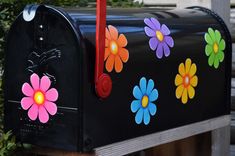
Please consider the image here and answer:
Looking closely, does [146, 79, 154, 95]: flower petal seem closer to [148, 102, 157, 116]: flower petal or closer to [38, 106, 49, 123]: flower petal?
[148, 102, 157, 116]: flower petal

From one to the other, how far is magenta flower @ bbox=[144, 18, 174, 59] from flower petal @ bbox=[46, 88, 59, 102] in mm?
517

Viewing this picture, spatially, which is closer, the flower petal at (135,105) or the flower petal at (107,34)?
Result: the flower petal at (107,34)

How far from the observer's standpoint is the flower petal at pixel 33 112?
221 centimetres

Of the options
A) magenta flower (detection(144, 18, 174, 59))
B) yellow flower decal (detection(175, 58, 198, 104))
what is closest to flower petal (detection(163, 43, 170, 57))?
magenta flower (detection(144, 18, 174, 59))

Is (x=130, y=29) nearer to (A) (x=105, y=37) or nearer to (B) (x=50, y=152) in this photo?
(A) (x=105, y=37)

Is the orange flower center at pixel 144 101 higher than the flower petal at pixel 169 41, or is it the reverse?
the flower petal at pixel 169 41

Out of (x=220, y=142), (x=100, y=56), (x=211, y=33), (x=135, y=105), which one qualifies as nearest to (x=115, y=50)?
(x=100, y=56)

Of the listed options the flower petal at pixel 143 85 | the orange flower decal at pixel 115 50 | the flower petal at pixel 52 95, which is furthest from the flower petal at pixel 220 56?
the flower petal at pixel 52 95

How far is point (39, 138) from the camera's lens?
7.28 feet

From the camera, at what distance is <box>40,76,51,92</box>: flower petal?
2.17m

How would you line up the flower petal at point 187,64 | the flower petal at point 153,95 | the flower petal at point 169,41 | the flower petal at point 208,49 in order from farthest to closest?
the flower petal at point 208,49 < the flower petal at point 187,64 < the flower petal at point 169,41 < the flower petal at point 153,95

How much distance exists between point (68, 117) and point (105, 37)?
1.09 feet

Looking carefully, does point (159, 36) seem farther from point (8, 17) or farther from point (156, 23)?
point (8, 17)

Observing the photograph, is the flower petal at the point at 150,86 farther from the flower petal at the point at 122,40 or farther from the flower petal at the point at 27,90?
the flower petal at the point at 27,90
